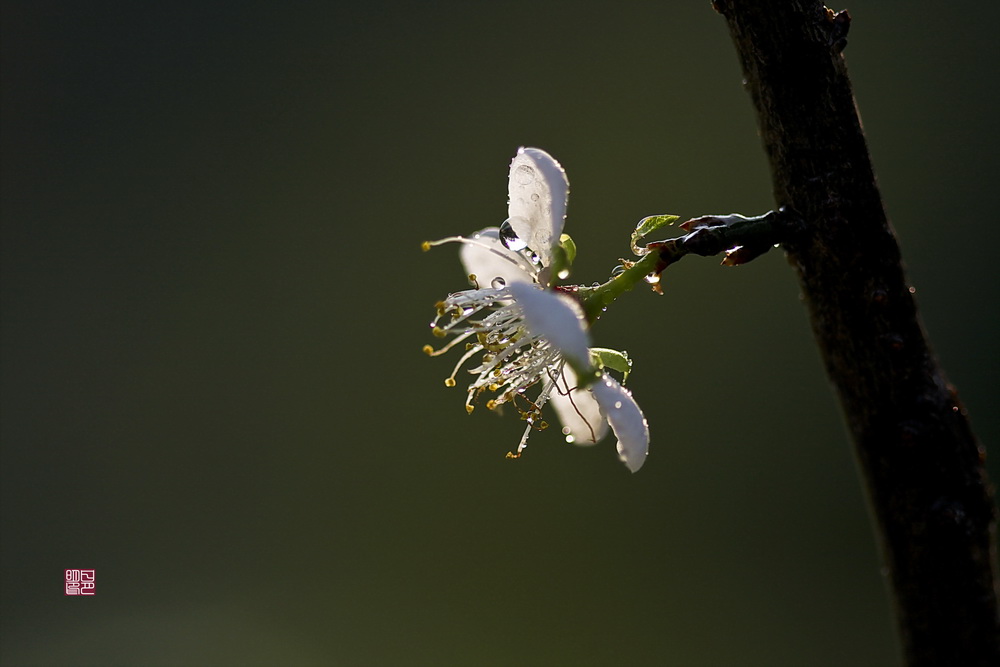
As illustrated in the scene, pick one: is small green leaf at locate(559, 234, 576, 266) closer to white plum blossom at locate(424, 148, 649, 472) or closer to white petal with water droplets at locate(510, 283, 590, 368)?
white plum blossom at locate(424, 148, 649, 472)

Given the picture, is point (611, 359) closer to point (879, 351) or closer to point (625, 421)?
point (625, 421)

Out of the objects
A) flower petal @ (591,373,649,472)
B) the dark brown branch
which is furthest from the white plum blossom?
the dark brown branch

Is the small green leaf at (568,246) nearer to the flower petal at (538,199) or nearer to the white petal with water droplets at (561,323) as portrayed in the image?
the flower petal at (538,199)

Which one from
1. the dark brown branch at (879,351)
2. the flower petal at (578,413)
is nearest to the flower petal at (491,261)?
the flower petal at (578,413)

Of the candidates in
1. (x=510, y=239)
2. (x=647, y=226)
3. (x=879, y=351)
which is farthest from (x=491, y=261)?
(x=879, y=351)

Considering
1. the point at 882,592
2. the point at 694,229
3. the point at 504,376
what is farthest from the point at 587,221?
the point at 694,229
